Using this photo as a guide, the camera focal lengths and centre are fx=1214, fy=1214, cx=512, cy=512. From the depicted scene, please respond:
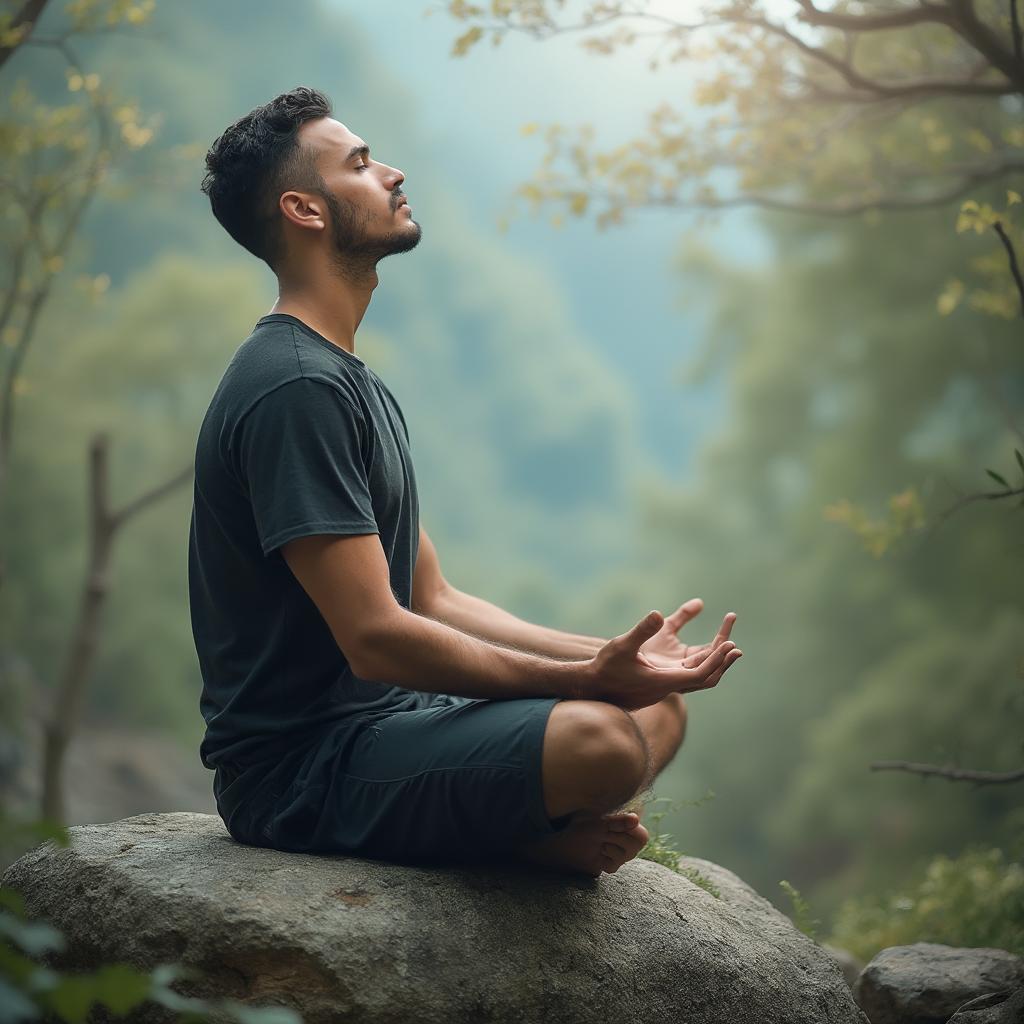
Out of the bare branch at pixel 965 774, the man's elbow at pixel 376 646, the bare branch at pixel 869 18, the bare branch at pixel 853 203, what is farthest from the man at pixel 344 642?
the bare branch at pixel 853 203

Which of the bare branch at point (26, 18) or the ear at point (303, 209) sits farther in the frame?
the bare branch at point (26, 18)

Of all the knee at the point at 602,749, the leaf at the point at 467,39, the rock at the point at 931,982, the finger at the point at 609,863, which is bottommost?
the rock at the point at 931,982

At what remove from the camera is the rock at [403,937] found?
1970mm

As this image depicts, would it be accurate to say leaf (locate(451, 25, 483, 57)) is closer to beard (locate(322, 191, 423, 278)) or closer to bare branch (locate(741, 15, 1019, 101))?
bare branch (locate(741, 15, 1019, 101))

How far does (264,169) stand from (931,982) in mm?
2281

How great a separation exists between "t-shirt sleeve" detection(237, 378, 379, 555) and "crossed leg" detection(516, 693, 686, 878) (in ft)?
1.54

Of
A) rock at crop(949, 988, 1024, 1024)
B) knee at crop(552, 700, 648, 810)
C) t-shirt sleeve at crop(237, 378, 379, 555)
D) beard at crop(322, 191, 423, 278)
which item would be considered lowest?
rock at crop(949, 988, 1024, 1024)

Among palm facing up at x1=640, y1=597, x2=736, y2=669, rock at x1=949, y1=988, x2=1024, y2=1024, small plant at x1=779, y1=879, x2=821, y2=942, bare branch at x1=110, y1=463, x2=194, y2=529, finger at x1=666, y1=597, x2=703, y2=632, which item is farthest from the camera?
bare branch at x1=110, y1=463, x2=194, y2=529

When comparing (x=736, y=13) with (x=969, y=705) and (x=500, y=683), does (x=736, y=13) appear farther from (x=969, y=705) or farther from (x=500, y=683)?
(x=969, y=705)

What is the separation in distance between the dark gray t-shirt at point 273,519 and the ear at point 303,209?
0.20m

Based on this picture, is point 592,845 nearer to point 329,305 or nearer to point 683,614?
point 683,614

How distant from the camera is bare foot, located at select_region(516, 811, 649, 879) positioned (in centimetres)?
214

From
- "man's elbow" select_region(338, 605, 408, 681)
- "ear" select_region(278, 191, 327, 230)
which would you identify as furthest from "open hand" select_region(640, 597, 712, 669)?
"ear" select_region(278, 191, 327, 230)

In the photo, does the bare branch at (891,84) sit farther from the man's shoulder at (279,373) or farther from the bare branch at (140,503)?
the bare branch at (140,503)
